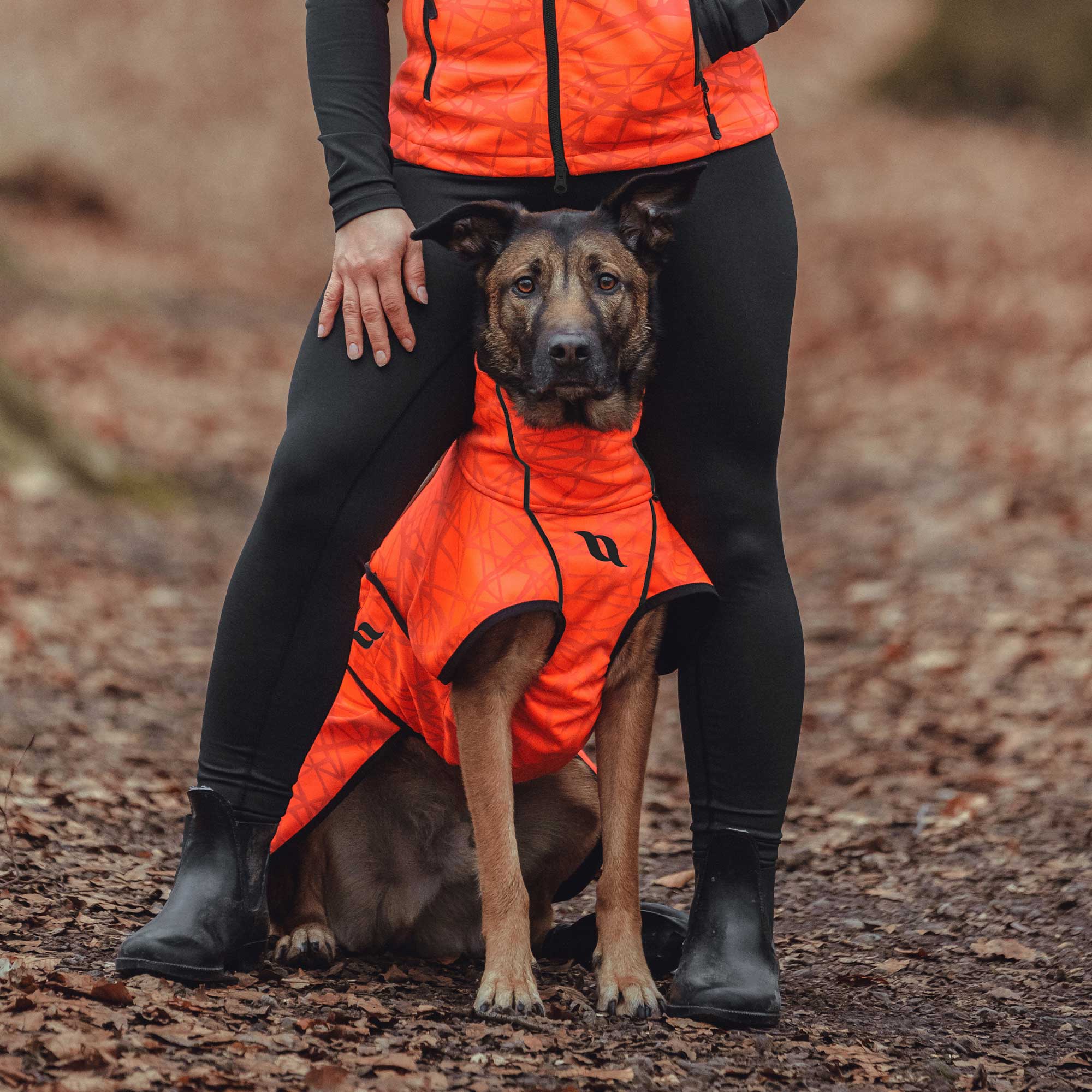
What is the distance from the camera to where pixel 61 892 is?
368cm

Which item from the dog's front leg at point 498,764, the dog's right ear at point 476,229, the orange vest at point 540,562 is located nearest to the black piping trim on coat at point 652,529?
the orange vest at point 540,562

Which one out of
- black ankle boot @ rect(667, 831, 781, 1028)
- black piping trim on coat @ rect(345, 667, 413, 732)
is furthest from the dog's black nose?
black ankle boot @ rect(667, 831, 781, 1028)

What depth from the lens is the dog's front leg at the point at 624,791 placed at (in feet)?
10.5

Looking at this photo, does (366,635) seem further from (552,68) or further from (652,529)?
(552,68)

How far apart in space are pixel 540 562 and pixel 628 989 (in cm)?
100

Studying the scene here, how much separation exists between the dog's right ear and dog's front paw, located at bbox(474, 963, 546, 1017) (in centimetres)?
164

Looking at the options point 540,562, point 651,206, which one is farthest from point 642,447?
point 651,206

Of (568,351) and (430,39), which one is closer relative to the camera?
(430,39)

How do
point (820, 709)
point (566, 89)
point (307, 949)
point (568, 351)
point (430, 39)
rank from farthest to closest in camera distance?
point (820, 709)
point (307, 949)
point (568, 351)
point (430, 39)
point (566, 89)

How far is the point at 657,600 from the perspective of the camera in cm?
311

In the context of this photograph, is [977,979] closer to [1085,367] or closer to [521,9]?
[521,9]

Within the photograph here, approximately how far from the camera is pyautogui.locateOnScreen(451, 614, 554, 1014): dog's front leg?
3.10 metres

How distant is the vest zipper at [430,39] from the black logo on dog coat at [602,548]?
1.04 metres

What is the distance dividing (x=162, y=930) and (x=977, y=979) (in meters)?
2.06
